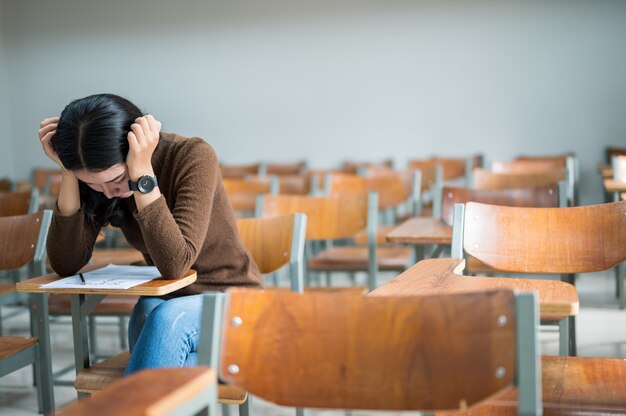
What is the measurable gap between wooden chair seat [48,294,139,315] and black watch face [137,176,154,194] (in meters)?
0.99

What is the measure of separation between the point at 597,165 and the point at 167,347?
5501mm

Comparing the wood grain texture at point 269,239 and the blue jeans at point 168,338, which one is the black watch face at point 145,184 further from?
the wood grain texture at point 269,239

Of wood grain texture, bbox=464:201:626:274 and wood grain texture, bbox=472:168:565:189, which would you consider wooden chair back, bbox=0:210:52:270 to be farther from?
wood grain texture, bbox=472:168:565:189

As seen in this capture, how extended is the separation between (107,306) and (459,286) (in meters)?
1.56

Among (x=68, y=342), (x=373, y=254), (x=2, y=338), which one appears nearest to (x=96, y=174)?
(x=2, y=338)

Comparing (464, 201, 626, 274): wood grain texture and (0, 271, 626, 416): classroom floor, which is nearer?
(464, 201, 626, 274): wood grain texture

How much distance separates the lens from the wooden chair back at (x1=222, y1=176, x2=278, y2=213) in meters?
4.27

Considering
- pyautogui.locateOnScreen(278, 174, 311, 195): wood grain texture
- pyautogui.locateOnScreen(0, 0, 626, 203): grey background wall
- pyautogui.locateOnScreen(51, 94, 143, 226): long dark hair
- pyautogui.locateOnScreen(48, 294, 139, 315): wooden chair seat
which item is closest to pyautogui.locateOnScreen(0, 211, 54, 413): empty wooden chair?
pyautogui.locateOnScreen(48, 294, 139, 315): wooden chair seat

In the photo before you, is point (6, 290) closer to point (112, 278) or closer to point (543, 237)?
point (112, 278)

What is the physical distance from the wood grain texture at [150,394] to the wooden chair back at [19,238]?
162 centimetres

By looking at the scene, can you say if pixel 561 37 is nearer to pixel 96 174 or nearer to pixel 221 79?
pixel 221 79

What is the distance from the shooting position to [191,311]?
180cm

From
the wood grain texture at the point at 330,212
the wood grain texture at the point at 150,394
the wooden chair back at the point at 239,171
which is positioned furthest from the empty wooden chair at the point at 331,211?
the wooden chair back at the point at 239,171

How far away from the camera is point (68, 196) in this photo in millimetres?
1984
